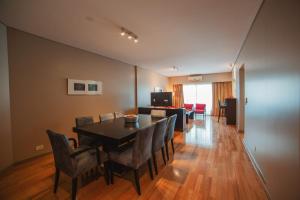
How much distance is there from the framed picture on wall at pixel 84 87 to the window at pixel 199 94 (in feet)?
20.5

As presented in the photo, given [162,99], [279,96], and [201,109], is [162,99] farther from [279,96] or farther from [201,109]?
[279,96]

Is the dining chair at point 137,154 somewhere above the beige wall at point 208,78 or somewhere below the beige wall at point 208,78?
below

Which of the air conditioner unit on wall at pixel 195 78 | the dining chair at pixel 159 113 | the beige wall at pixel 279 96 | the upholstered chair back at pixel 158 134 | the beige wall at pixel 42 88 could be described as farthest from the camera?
the air conditioner unit on wall at pixel 195 78

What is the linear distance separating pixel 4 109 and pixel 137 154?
2.52m

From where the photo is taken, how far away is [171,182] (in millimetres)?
2086

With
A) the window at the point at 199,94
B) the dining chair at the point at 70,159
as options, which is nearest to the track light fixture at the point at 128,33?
the dining chair at the point at 70,159

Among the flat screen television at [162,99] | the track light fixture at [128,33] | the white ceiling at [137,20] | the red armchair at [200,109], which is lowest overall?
the red armchair at [200,109]

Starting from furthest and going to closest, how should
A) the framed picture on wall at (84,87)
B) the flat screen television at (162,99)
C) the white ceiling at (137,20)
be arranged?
the flat screen television at (162,99)
the framed picture on wall at (84,87)
the white ceiling at (137,20)

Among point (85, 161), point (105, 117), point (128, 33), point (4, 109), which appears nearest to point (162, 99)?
point (105, 117)

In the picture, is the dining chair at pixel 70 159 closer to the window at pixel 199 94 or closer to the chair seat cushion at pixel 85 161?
the chair seat cushion at pixel 85 161

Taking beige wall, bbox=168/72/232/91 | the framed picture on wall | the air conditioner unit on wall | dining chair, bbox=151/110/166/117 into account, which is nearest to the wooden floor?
dining chair, bbox=151/110/166/117

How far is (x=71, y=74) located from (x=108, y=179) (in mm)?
2716

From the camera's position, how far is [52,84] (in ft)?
10.3

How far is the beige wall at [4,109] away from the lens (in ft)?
7.78
